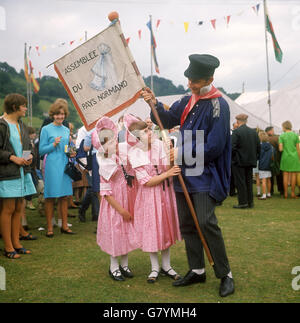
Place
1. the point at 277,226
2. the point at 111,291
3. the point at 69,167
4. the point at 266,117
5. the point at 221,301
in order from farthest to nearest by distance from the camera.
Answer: the point at 266,117, the point at 277,226, the point at 69,167, the point at 111,291, the point at 221,301

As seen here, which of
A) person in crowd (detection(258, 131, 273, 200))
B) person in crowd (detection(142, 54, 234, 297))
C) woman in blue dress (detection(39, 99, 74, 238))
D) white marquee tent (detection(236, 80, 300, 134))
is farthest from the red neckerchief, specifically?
white marquee tent (detection(236, 80, 300, 134))

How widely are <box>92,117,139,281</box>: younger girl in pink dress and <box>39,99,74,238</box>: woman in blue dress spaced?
6.73ft

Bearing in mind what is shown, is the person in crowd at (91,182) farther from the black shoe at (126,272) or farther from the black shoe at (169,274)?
the black shoe at (169,274)

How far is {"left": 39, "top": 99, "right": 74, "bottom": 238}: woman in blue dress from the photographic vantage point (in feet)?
19.2

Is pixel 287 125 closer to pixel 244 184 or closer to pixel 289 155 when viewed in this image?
pixel 289 155

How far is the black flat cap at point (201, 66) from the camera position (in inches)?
135

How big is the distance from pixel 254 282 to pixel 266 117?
15914 millimetres

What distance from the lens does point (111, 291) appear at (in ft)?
11.9

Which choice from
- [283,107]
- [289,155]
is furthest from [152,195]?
[283,107]

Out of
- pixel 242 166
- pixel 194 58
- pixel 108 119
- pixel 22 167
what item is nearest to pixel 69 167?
pixel 22 167

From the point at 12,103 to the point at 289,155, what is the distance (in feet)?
24.6

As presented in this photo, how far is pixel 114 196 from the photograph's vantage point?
3.96 m

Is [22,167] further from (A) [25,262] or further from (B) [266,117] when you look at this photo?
(B) [266,117]

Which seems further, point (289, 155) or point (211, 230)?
point (289, 155)
